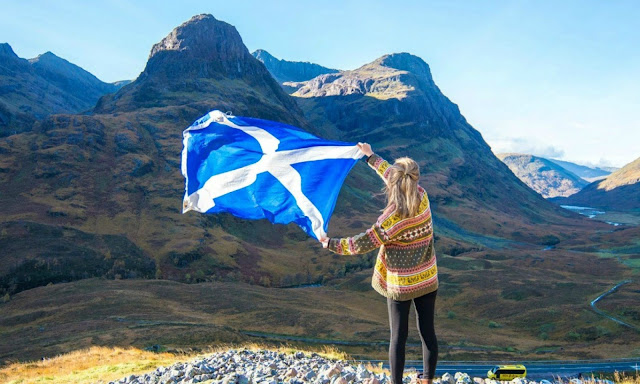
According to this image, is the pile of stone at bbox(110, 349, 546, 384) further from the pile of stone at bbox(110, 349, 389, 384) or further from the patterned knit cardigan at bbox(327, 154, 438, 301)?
the patterned knit cardigan at bbox(327, 154, 438, 301)

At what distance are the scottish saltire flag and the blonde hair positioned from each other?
188 centimetres

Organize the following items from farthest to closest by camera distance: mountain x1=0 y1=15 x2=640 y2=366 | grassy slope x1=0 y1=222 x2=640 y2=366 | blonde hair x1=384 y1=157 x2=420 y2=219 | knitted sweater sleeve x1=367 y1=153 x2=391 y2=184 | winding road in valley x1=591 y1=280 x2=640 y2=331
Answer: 1. winding road in valley x1=591 y1=280 x2=640 y2=331
2. mountain x1=0 y1=15 x2=640 y2=366
3. grassy slope x1=0 y1=222 x2=640 y2=366
4. knitted sweater sleeve x1=367 y1=153 x2=391 y2=184
5. blonde hair x1=384 y1=157 x2=420 y2=219

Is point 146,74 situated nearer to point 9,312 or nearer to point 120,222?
point 120,222

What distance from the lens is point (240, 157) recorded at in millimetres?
9617

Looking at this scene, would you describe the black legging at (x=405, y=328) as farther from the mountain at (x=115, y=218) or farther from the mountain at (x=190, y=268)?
the mountain at (x=115, y=218)

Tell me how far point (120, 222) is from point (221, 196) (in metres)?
97.4

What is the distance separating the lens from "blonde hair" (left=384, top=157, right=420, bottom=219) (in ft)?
18.4

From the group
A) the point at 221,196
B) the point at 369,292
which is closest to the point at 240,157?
the point at 221,196

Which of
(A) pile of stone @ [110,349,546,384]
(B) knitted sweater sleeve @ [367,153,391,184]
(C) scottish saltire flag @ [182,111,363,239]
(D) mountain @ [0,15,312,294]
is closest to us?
(B) knitted sweater sleeve @ [367,153,391,184]

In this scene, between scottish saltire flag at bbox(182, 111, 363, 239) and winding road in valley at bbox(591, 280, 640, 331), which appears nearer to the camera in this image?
scottish saltire flag at bbox(182, 111, 363, 239)

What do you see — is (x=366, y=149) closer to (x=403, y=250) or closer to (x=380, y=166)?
(x=380, y=166)

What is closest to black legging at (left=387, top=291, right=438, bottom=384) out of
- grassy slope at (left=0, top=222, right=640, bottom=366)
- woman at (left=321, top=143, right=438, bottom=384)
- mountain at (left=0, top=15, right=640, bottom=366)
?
woman at (left=321, top=143, right=438, bottom=384)

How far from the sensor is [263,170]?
355 inches

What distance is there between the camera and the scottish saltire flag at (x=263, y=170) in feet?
26.7
